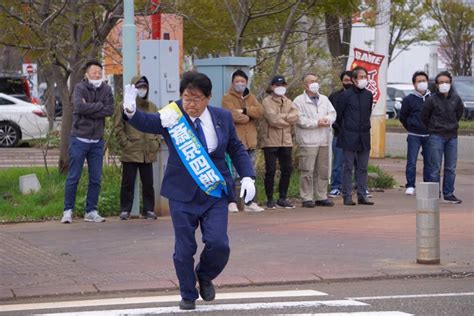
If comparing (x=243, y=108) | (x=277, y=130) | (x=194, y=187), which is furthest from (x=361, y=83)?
(x=194, y=187)

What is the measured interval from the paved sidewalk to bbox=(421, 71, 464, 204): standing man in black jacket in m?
1.06

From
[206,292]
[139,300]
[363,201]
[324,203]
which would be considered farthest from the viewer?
Answer: [363,201]

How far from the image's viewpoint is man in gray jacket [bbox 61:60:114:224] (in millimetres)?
12555

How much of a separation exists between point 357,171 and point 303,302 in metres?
6.37

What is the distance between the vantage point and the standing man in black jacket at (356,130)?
47.5ft

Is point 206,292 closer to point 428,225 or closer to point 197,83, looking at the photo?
point 197,83

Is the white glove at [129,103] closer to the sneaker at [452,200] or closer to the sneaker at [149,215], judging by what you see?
the sneaker at [149,215]

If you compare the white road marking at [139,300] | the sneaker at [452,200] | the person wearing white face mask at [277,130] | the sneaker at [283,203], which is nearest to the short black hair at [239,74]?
the person wearing white face mask at [277,130]

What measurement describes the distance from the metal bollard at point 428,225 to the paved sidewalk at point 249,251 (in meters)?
0.14

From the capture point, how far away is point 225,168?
804 cm

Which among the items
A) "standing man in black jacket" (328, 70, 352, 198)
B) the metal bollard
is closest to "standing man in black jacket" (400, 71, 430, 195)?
"standing man in black jacket" (328, 70, 352, 198)

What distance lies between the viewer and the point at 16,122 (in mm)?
27375

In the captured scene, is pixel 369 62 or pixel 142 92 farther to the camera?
pixel 369 62

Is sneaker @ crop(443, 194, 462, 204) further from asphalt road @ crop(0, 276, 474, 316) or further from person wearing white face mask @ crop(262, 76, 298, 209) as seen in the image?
asphalt road @ crop(0, 276, 474, 316)
